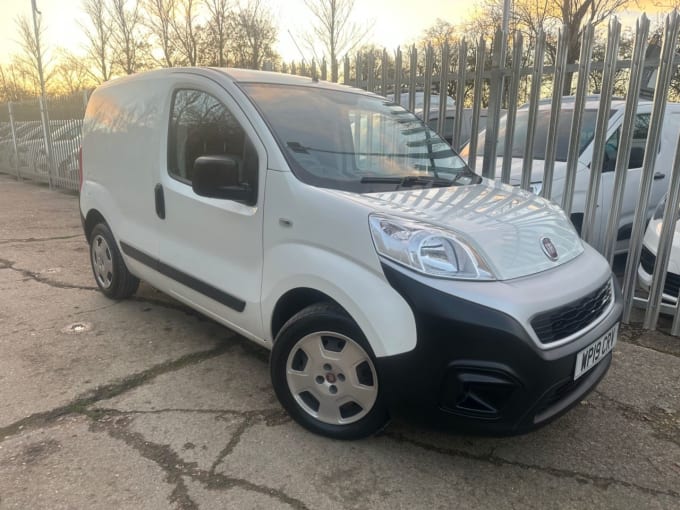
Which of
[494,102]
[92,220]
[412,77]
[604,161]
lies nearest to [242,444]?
[92,220]

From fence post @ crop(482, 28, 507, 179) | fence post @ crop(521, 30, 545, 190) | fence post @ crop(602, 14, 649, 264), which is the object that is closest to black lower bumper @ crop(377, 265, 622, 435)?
fence post @ crop(602, 14, 649, 264)

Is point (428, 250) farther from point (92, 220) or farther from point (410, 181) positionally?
point (92, 220)

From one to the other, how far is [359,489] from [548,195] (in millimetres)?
3149

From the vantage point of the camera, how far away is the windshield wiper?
2643 mm

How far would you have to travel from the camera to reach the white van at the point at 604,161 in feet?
14.8

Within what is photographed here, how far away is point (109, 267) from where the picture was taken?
418cm

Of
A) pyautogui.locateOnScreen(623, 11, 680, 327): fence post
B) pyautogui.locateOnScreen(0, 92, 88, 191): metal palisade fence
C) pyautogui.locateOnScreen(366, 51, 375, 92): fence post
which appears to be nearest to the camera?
pyautogui.locateOnScreen(623, 11, 680, 327): fence post

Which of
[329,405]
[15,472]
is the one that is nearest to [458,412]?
[329,405]

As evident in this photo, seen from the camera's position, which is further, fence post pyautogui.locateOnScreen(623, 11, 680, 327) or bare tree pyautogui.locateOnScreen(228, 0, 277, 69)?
bare tree pyautogui.locateOnScreen(228, 0, 277, 69)

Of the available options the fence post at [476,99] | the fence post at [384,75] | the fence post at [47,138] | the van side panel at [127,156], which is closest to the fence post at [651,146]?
the fence post at [476,99]

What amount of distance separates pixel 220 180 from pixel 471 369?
4.89 ft

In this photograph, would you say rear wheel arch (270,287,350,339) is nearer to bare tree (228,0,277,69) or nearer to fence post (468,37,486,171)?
fence post (468,37,486,171)

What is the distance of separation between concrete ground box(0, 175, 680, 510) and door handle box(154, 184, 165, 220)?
0.91m

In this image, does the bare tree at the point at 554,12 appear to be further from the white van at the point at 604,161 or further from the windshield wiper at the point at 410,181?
the windshield wiper at the point at 410,181
